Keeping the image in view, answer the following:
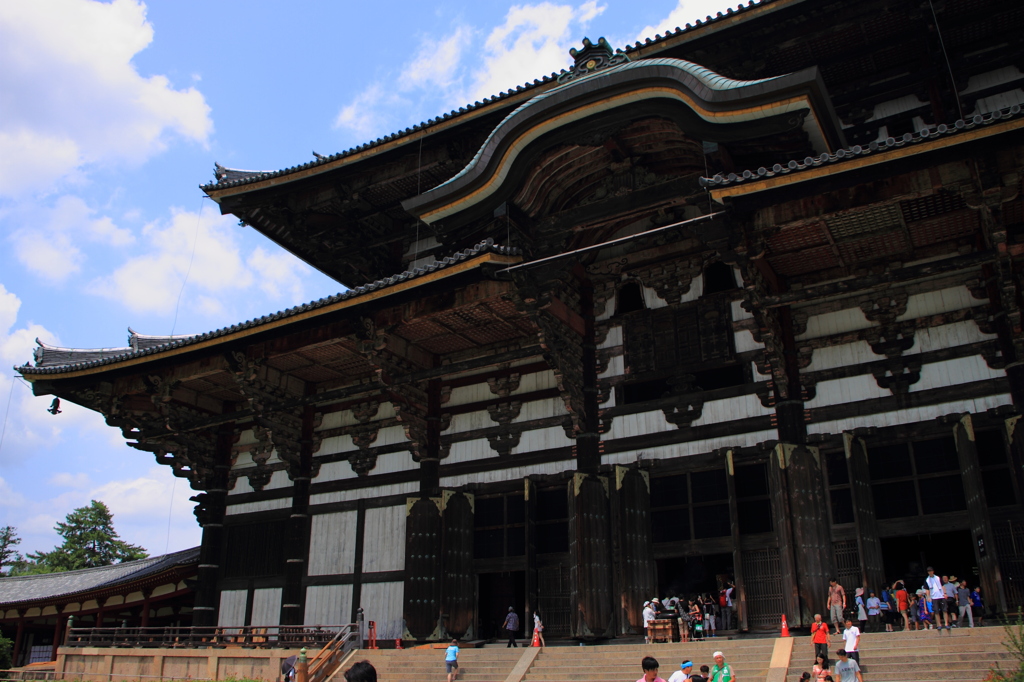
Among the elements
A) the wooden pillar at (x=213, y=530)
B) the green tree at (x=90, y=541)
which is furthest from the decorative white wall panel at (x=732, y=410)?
the green tree at (x=90, y=541)

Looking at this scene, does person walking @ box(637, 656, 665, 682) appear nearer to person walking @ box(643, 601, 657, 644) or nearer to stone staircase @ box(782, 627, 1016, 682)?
stone staircase @ box(782, 627, 1016, 682)

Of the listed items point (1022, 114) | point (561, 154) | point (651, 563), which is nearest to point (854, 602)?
point (651, 563)

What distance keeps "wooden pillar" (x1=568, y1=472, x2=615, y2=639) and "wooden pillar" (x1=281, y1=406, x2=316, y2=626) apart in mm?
7404

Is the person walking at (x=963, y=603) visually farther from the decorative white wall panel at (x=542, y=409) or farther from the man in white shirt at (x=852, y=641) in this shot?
the decorative white wall panel at (x=542, y=409)

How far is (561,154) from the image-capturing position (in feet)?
55.3

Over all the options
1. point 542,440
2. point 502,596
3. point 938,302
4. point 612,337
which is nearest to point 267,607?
point 502,596

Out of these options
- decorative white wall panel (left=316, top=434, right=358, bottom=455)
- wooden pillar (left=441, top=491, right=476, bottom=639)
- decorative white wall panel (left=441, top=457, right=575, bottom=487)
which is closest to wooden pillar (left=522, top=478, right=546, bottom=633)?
decorative white wall panel (left=441, top=457, right=575, bottom=487)

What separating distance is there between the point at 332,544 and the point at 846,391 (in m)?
12.5

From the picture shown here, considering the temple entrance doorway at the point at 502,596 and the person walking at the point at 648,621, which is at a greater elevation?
the temple entrance doorway at the point at 502,596

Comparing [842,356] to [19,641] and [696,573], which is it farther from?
[19,641]

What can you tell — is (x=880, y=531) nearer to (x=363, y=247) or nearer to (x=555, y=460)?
(x=555, y=460)

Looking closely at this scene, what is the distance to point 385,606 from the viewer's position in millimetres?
19250

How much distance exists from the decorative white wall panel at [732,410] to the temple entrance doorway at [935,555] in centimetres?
536

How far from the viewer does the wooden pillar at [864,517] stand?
14.4m
